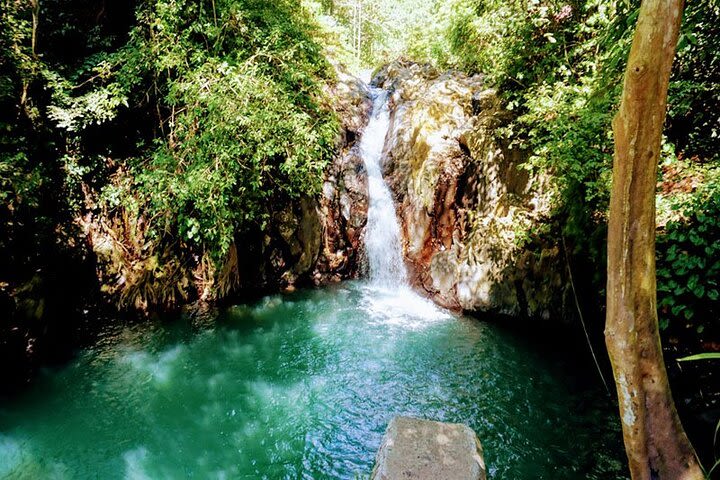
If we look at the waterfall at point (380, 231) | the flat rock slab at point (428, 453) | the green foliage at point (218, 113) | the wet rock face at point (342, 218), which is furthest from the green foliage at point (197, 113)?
the flat rock slab at point (428, 453)

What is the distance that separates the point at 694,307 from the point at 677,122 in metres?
3.36

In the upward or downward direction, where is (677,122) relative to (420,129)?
downward

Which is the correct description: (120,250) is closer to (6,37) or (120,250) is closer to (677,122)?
(6,37)

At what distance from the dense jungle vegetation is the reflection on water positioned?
140cm

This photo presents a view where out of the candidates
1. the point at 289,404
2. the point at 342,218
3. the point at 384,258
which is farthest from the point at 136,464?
the point at 342,218


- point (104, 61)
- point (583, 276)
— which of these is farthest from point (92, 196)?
point (583, 276)

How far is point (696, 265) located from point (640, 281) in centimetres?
224

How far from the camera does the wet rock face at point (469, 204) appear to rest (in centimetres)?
746

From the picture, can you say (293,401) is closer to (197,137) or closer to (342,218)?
(197,137)

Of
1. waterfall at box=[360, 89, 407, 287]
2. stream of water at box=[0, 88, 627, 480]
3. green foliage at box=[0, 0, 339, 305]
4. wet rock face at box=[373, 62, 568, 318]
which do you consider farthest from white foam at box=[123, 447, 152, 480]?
waterfall at box=[360, 89, 407, 287]

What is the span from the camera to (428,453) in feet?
9.40

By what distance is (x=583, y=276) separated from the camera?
6.79 m

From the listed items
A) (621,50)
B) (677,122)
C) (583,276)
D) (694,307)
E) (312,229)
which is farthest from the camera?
(312,229)

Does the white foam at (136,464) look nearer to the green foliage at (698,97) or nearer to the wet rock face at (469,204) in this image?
the wet rock face at (469,204)
